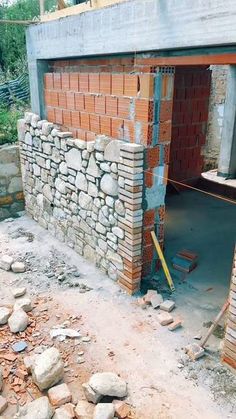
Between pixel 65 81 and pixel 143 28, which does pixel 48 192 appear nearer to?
pixel 65 81

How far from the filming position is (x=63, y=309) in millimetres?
4324

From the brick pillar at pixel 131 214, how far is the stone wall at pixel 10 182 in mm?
3483

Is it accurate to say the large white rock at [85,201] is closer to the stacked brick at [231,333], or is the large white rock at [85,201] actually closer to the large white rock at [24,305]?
the large white rock at [24,305]

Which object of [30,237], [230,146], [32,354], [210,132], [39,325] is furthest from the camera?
[210,132]

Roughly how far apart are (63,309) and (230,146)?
281 cm

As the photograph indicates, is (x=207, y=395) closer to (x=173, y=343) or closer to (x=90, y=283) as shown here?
(x=173, y=343)

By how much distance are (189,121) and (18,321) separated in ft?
19.6

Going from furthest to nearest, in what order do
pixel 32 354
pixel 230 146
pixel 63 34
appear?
pixel 63 34
pixel 32 354
pixel 230 146

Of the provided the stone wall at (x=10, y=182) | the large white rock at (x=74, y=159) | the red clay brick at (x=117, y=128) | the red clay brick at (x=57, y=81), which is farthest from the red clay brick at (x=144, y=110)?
the stone wall at (x=10, y=182)

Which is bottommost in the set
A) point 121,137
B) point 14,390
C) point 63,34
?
point 14,390

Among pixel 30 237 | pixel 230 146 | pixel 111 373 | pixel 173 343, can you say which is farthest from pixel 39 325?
pixel 230 146

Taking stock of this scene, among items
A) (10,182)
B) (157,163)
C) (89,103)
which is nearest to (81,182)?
(89,103)

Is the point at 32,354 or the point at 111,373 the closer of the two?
the point at 111,373

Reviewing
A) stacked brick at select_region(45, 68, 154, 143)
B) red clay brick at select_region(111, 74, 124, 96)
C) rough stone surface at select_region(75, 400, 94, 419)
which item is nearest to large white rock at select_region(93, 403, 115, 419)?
rough stone surface at select_region(75, 400, 94, 419)
